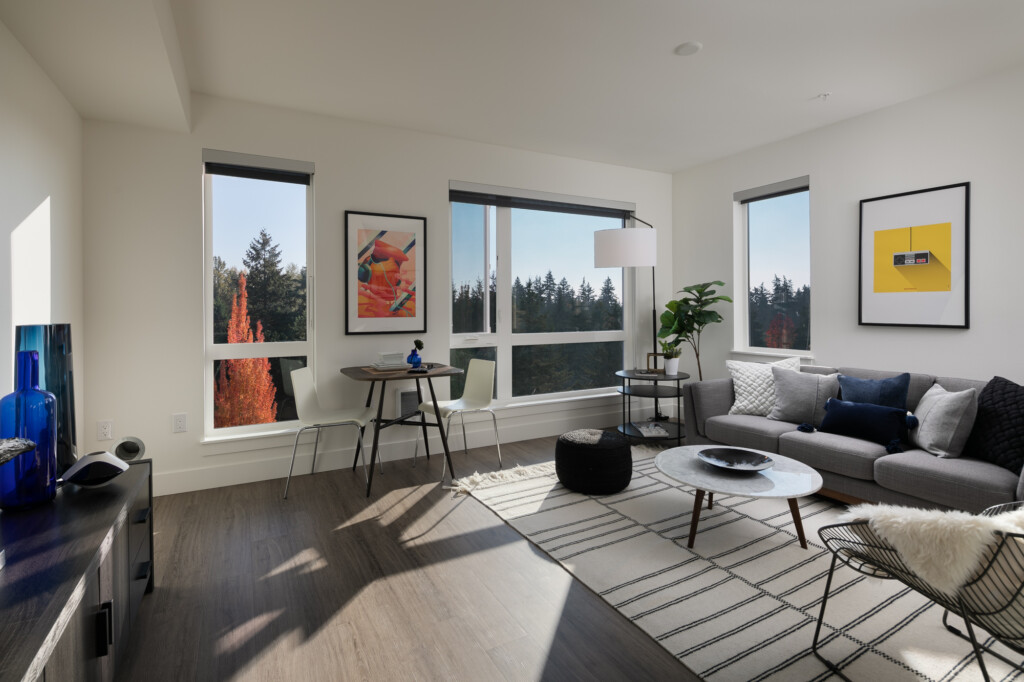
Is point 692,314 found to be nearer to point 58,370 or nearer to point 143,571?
point 143,571

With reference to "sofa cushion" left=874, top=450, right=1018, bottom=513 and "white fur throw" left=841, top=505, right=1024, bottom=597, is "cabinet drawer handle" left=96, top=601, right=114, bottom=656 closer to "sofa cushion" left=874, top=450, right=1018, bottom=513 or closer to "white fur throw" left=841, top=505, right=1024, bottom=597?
"white fur throw" left=841, top=505, right=1024, bottom=597

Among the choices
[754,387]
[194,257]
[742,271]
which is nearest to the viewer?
[194,257]

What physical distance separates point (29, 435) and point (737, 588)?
8.78 feet

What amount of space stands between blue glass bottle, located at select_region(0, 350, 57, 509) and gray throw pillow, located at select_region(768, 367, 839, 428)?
3.97 meters

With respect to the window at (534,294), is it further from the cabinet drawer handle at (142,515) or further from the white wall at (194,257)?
the cabinet drawer handle at (142,515)

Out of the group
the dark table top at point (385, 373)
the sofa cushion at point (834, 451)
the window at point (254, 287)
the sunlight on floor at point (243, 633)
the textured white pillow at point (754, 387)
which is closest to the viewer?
the sunlight on floor at point (243, 633)

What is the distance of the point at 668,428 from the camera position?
5.10 meters

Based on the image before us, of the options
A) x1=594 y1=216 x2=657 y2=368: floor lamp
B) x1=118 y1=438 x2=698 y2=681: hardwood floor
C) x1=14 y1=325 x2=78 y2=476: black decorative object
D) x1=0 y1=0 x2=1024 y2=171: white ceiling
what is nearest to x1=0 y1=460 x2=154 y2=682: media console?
x1=14 y1=325 x2=78 y2=476: black decorative object

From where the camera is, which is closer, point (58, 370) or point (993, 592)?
point (993, 592)

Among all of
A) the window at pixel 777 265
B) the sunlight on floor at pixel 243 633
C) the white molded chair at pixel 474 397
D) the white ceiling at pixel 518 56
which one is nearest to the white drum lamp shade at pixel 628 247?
the white ceiling at pixel 518 56

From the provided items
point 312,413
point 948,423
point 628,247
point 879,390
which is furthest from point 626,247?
point 312,413

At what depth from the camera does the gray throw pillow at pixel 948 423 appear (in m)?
2.85

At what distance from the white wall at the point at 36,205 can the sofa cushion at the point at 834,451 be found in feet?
13.3

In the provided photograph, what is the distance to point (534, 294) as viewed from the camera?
5.05m
